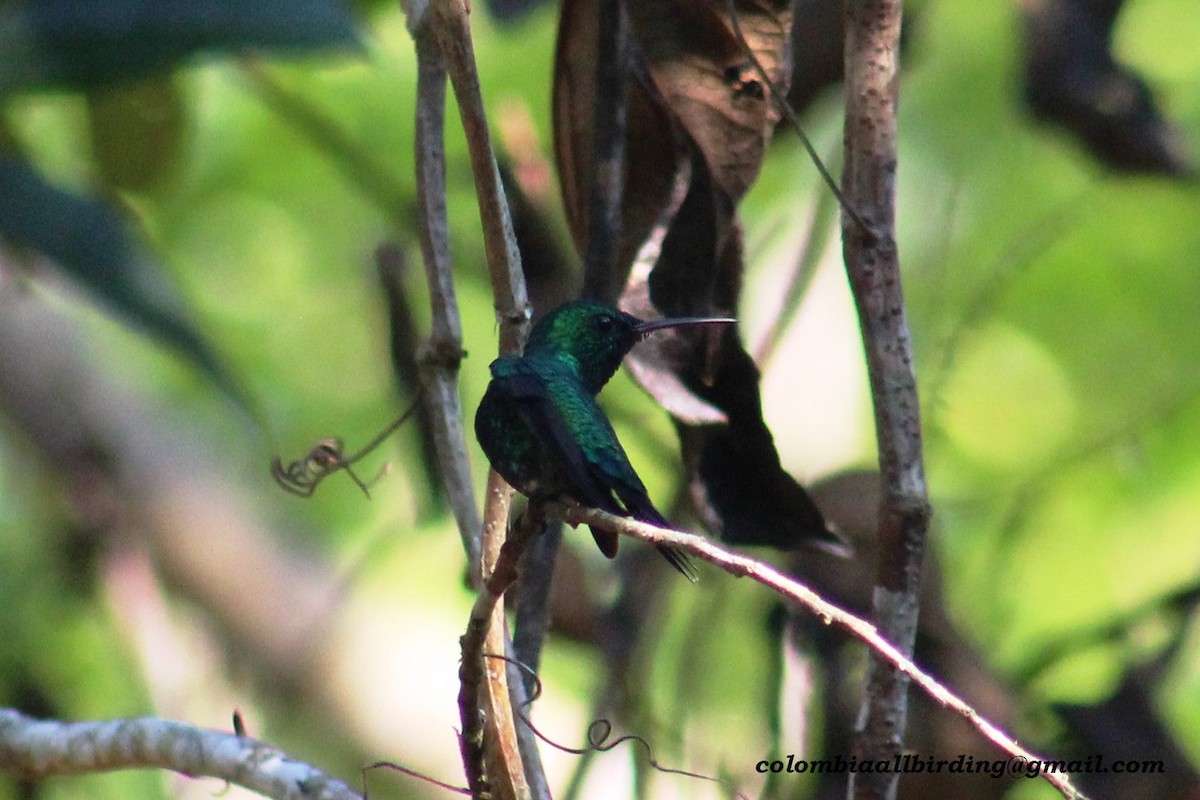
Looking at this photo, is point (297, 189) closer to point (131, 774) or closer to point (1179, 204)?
point (131, 774)

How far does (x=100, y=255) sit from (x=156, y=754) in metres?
1.50

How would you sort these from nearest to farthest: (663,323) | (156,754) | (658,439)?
(663,323)
(156,754)
(658,439)

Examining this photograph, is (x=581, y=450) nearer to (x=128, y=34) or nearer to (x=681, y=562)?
(x=681, y=562)

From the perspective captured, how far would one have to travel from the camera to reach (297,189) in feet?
19.7

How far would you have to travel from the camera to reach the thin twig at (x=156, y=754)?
1.84m

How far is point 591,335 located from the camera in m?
1.85

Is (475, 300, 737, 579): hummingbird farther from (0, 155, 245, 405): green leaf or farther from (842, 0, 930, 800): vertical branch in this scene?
(0, 155, 245, 405): green leaf

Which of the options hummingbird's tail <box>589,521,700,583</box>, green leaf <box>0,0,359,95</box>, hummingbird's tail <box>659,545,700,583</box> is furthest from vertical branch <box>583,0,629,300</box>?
green leaf <box>0,0,359,95</box>

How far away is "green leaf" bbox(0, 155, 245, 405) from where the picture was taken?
3.16 meters

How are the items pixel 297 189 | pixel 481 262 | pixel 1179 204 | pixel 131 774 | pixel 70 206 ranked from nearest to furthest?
pixel 70 206
pixel 481 262
pixel 131 774
pixel 1179 204
pixel 297 189

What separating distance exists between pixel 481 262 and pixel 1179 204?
249cm

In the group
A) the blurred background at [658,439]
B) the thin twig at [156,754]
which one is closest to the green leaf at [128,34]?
the blurred background at [658,439]

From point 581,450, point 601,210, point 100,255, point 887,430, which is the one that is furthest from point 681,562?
point 100,255

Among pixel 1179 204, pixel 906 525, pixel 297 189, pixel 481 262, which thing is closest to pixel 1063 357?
pixel 1179 204
